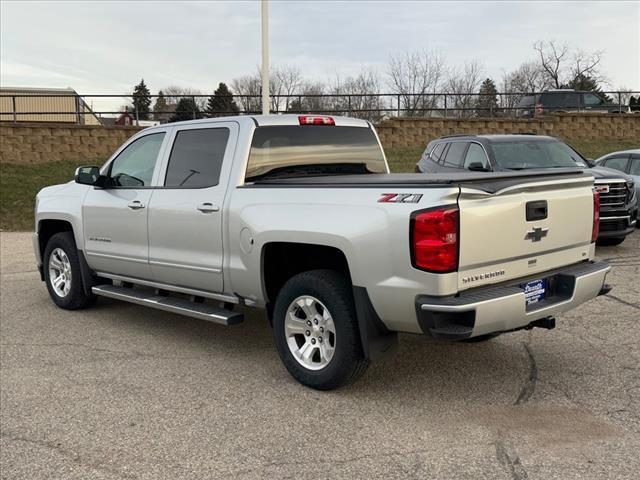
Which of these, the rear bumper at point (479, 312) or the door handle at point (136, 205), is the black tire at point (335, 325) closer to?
the rear bumper at point (479, 312)

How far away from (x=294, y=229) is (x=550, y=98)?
78.3ft

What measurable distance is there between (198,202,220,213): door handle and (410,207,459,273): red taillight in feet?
6.23

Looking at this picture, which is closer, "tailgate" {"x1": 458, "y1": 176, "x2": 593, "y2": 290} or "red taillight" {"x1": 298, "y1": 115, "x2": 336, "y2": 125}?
"tailgate" {"x1": 458, "y1": 176, "x2": 593, "y2": 290}

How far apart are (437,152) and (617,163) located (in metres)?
3.60

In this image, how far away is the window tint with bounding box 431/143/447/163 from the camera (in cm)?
1146

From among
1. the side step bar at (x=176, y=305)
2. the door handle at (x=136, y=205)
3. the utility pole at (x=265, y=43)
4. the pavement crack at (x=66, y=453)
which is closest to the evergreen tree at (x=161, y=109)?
the utility pole at (x=265, y=43)

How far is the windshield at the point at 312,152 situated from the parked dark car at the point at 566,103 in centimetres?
2030

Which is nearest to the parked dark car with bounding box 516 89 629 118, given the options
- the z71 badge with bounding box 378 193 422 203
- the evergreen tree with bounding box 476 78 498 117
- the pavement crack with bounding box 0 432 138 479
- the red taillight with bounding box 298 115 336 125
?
the evergreen tree with bounding box 476 78 498 117

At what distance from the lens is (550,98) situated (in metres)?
25.5

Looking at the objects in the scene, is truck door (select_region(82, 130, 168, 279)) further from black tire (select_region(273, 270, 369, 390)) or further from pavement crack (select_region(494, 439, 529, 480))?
pavement crack (select_region(494, 439, 529, 480))

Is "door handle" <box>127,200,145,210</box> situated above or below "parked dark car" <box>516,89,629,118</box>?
below

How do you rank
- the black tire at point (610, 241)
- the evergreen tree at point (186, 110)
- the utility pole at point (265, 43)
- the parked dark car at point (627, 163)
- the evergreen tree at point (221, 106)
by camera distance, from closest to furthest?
the black tire at point (610, 241) → the parked dark car at point (627, 163) → the utility pole at point (265, 43) → the evergreen tree at point (221, 106) → the evergreen tree at point (186, 110)

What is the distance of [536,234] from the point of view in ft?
13.5

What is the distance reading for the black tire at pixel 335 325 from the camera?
413cm
